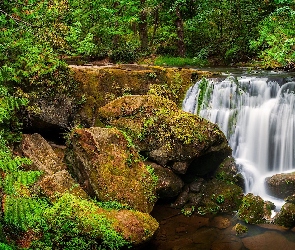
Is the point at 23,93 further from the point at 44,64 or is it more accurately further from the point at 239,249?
the point at 239,249

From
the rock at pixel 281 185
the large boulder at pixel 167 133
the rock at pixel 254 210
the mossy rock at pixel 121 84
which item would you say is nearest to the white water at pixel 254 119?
the rock at pixel 281 185

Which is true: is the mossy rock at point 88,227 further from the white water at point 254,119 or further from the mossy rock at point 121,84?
the white water at point 254,119

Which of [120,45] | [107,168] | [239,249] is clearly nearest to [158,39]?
[120,45]

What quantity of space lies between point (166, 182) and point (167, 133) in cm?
119

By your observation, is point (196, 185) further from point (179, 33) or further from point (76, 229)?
point (179, 33)

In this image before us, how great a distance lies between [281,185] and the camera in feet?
28.3

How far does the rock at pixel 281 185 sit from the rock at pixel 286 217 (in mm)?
909

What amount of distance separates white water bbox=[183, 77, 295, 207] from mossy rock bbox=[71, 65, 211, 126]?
483 mm

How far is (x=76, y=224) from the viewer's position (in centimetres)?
606

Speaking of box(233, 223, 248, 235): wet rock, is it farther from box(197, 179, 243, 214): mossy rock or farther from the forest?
the forest

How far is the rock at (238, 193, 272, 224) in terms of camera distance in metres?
7.79

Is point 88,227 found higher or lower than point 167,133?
lower

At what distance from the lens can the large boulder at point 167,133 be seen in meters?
8.47

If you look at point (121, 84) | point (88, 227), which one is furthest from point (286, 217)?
point (121, 84)
